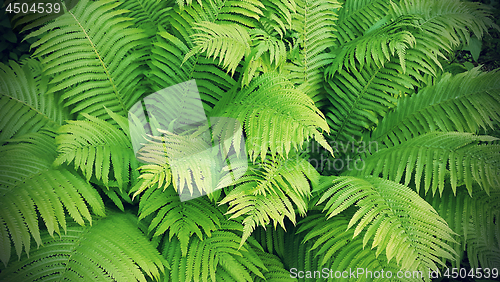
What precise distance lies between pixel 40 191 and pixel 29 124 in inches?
20.3

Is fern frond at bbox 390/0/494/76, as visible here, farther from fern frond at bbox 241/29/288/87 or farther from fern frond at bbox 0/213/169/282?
fern frond at bbox 0/213/169/282

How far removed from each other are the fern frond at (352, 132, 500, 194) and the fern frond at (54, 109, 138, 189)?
1090 millimetres

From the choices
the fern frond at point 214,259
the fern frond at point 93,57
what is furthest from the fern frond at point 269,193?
the fern frond at point 93,57

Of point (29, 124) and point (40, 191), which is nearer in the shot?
point (40, 191)

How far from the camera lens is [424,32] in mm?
1561

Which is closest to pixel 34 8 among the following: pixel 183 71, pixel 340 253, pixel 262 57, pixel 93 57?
pixel 93 57

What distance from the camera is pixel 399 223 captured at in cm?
110

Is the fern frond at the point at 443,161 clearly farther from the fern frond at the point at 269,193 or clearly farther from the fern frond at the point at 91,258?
the fern frond at the point at 91,258

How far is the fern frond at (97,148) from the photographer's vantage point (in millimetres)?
1148

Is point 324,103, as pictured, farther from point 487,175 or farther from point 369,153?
point 487,175

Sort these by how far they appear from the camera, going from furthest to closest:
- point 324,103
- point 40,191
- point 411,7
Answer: point 324,103
point 411,7
point 40,191

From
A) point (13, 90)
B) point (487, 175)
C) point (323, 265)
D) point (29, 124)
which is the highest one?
point (13, 90)

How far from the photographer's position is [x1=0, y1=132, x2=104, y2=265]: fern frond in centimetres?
100

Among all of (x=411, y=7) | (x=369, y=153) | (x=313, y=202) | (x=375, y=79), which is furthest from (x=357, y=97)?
(x=313, y=202)
